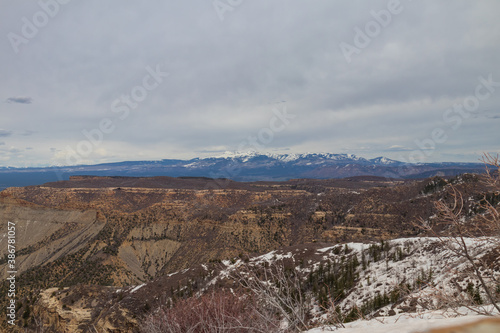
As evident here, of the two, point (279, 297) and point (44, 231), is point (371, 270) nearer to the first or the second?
point (279, 297)

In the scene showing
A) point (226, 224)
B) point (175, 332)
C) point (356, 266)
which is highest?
point (175, 332)

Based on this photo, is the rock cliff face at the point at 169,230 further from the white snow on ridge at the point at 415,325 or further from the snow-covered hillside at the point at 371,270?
the white snow on ridge at the point at 415,325

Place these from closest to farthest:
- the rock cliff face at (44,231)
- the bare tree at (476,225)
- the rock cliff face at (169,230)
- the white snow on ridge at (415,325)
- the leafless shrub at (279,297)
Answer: the white snow on ridge at (415,325) → the bare tree at (476,225) → the leafless shrub at (279,297) → the rock cliff face at (169,230) → the rock cliff face at (44,231)

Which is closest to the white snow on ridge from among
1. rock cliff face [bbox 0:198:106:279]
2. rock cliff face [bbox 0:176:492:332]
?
rock cliff face [bbox 0:176:492:332]

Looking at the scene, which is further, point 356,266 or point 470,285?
point 356,266

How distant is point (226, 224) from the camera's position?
65875 millimetres

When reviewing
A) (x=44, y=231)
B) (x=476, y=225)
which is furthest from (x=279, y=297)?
(x=44, y=231)

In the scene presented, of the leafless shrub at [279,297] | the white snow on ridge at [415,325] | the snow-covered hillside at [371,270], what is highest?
the white snow on ridge at [415,325]

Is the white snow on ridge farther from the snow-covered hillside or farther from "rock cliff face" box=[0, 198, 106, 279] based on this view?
"rock cliff face" box=[0, 198, 106, 279]

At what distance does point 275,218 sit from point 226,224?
520 inches

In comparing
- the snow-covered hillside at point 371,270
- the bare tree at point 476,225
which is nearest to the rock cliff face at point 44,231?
the snow-covered hillside at point 371,270

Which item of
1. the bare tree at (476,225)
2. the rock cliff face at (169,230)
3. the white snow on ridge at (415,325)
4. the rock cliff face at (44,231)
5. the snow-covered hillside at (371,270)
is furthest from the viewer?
the rock cliff face at (44,231)

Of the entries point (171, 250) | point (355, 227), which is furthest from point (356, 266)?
point (171, 250)

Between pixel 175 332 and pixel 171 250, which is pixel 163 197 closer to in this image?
pixel 171 250
